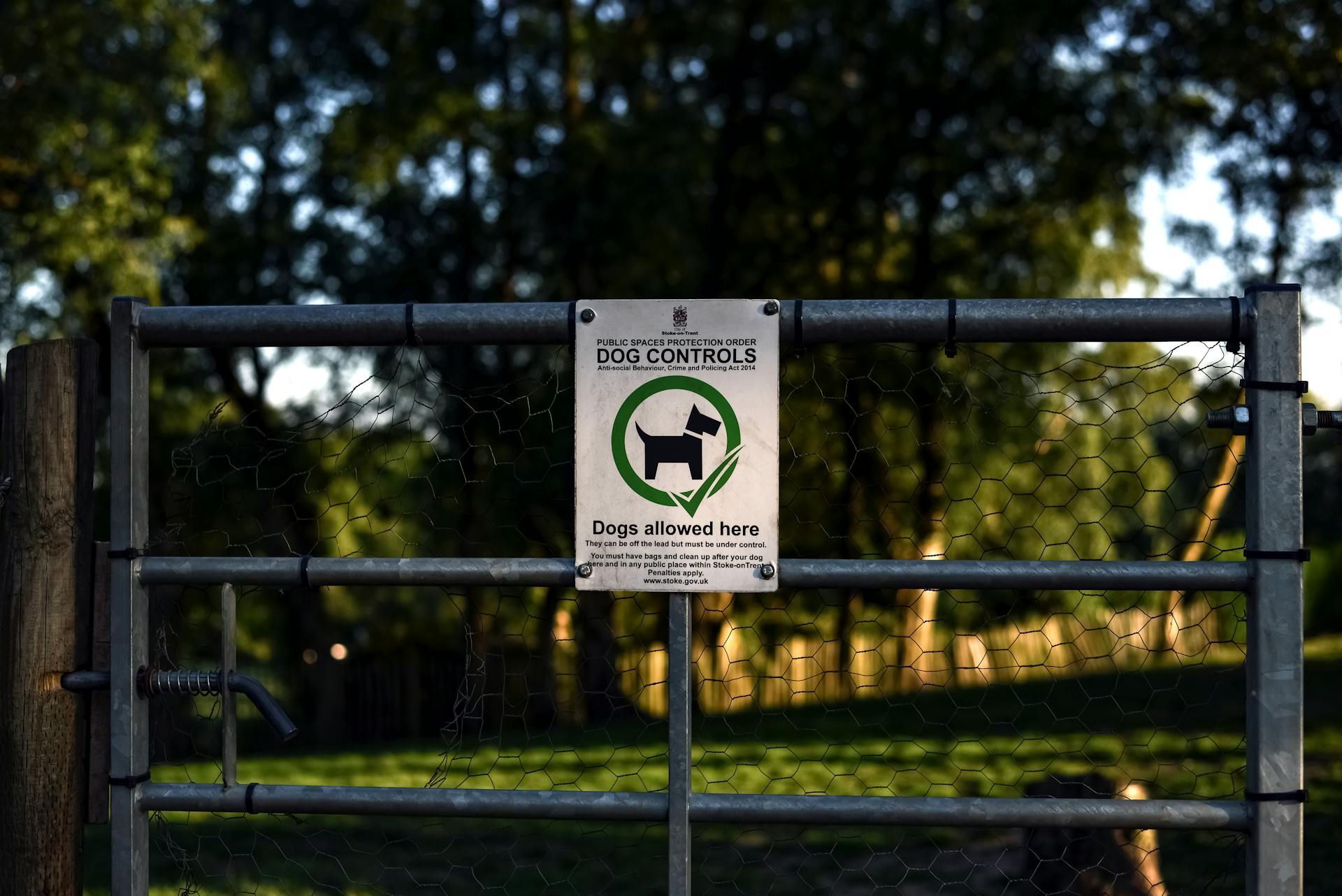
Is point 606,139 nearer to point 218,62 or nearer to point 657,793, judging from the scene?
point 218,62

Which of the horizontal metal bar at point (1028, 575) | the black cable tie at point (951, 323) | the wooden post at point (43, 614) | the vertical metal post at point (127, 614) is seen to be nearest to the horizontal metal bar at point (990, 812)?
the horizontal metal bar at point (1028, 575)

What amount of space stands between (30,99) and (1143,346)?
1558cm

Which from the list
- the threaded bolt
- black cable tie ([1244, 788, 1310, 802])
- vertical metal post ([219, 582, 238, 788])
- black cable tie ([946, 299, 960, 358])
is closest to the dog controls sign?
black cable tie ([946, 299, 960, 358])

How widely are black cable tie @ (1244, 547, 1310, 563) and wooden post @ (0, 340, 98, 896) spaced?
96.7 inches

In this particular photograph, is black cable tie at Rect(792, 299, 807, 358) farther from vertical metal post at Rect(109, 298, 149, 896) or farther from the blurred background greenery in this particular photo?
the blurred background greenery

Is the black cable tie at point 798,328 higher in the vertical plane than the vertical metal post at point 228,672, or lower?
higher

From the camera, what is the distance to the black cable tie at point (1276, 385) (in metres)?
2.44

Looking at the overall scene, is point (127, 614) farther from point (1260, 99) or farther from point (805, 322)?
point (1260, 99)

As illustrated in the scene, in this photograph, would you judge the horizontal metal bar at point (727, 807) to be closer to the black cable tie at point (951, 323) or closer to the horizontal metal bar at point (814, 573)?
the horizontal metal bar at point (814, 573)

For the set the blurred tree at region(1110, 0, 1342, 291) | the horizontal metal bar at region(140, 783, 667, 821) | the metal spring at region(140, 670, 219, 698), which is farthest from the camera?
the blurred tree at region(1110, 0, 1342, 291)

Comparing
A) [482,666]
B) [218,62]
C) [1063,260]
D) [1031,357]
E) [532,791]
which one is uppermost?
[218,62]

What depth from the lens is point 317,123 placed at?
1912 centimetres

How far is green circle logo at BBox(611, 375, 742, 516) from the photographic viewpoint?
2.54m

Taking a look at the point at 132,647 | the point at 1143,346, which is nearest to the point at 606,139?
the point at 1143,346
